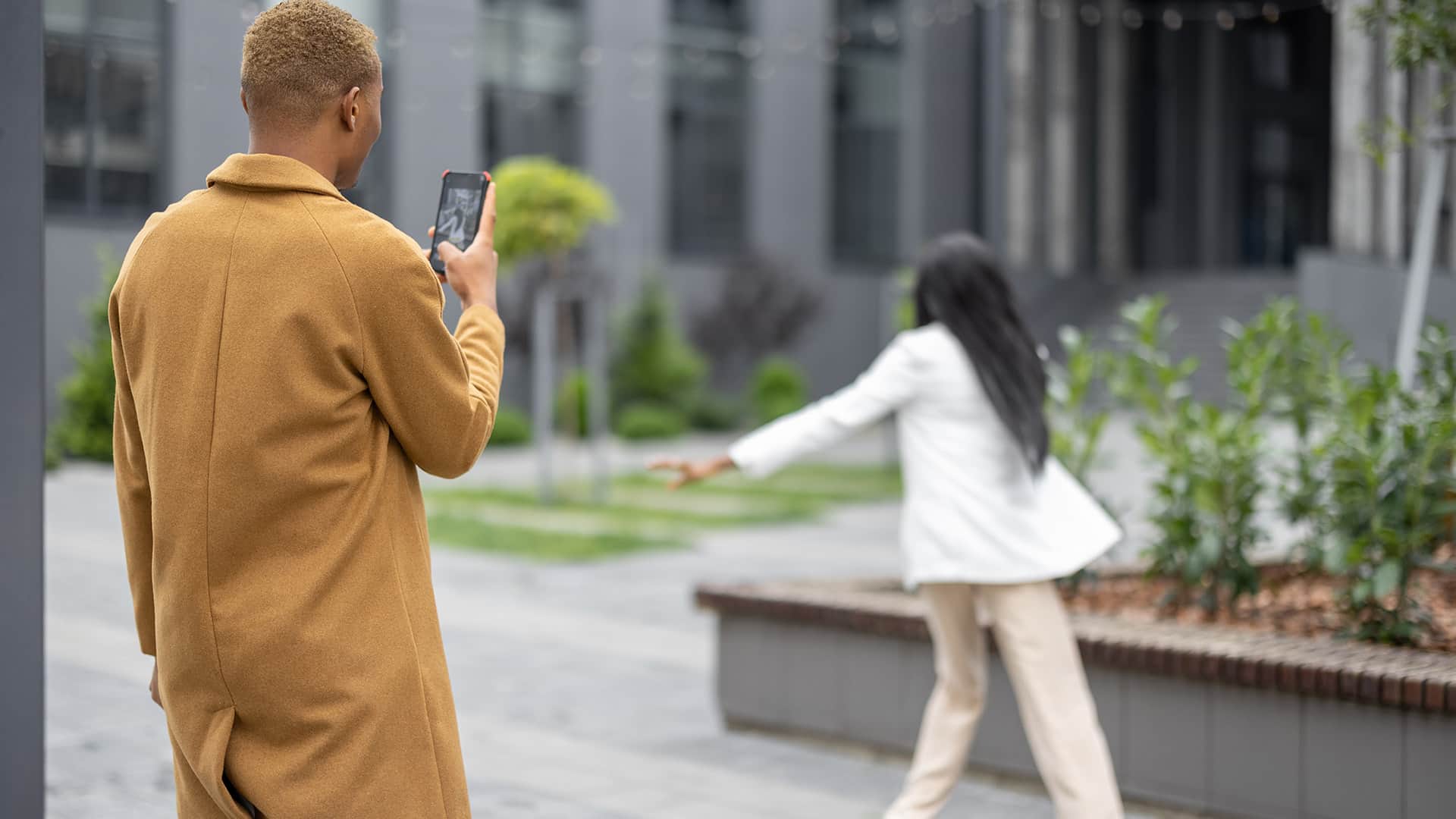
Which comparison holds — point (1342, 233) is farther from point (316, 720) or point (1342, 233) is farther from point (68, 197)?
point (316, 720)

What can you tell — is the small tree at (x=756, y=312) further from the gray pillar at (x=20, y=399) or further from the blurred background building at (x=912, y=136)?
the gray pillar at (x=20, y=399)

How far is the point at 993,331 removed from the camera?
380 centimetres

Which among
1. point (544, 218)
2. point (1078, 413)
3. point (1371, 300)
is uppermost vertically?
point (544, 218)

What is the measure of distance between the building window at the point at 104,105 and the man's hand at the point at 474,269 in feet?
7.99

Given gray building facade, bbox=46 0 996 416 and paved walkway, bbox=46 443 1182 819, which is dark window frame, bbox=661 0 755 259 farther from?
paved walkway, bbox=46 443 1182 819

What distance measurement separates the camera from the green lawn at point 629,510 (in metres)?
11.8

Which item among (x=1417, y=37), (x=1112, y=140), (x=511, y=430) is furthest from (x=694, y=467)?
(x=1112, y=140)

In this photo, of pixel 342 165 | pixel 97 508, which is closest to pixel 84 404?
pixel 97 508

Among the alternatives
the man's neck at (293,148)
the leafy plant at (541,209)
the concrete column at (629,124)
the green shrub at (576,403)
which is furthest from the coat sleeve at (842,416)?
the concrete column at (629,124)

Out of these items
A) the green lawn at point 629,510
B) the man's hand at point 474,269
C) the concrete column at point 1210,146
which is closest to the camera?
the man's hand at point 474,269

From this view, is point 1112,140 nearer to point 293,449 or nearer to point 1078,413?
point 1078,413

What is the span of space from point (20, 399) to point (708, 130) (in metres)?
24.8

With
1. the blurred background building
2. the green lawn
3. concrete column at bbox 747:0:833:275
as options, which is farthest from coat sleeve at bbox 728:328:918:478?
concrete column at bbox 747:0:833:275

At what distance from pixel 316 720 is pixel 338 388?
15.9 inches
